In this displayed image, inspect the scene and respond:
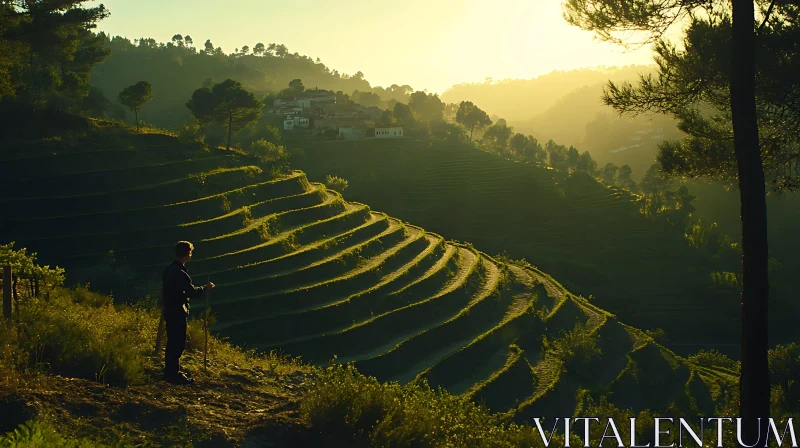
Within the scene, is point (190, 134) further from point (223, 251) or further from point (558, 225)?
point (558, 225)

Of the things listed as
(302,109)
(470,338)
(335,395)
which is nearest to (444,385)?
(470,338)

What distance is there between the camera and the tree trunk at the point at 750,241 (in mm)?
9688

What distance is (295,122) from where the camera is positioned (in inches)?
3639

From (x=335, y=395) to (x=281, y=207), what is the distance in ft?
79.5

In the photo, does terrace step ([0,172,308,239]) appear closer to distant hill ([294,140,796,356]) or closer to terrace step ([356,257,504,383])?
terrace step ([356,257,504,383])

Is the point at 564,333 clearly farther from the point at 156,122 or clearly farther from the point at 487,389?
the point at 156,122

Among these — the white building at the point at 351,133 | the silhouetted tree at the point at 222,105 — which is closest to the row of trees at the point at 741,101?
the silhouetted tree at the point at 222,105

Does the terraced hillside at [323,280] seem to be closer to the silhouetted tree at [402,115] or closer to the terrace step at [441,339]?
the terrace step at [441,339]

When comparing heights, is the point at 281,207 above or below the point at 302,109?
below

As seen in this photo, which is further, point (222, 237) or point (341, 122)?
point (341, 122)

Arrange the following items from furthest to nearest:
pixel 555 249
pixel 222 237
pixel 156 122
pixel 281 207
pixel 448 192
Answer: pixel 156 122
pixel 448 192
pixel 555 249
pixel 281 207
pixel 222 237

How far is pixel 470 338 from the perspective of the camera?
25.5 m

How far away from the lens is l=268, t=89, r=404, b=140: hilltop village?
88.7 metres

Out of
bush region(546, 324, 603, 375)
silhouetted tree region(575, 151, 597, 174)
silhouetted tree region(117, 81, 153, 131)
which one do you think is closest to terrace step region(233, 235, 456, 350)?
bush region(546, 324, 603, 375)
